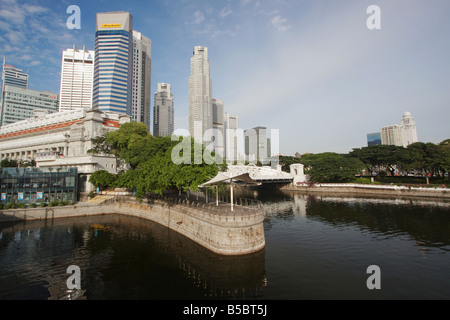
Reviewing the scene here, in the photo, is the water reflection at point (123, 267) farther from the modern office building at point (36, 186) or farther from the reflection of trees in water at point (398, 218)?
the reflection of trees in water at point (398, 218)

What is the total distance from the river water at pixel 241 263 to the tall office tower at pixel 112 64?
3979 inches

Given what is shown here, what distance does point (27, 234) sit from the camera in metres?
34.7

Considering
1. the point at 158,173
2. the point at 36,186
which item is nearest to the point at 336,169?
the point at 158,173

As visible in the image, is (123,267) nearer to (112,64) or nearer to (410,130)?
(112,64)

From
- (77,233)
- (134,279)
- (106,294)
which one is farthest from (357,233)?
(77,233)

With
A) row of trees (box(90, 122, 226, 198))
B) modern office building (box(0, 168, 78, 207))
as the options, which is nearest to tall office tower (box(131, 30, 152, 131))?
row of trees (box(90, 122, 226, 198))

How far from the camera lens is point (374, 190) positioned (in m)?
68.2

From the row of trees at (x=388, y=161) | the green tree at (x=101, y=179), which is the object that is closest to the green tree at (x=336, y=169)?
the row of trees at (x=388, y=161)

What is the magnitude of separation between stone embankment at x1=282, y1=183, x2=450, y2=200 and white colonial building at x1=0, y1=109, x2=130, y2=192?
71033 millimetres

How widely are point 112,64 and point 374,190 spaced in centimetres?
14219

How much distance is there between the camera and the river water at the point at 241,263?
57.1 feet

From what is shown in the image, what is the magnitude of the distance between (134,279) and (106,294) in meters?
2.58
